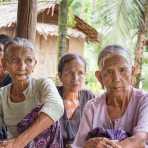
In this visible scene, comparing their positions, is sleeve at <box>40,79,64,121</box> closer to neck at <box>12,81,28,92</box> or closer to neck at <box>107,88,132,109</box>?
neck at <box>12,81,28,92</box>

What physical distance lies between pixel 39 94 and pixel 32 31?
191 centimetres

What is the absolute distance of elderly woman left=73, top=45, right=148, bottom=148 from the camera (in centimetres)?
206

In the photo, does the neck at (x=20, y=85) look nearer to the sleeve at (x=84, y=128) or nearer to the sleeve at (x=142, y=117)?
the sleeve at (x=84, y=128)

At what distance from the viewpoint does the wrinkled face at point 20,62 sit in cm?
235

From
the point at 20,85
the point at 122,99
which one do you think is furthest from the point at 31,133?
the point at 122,99

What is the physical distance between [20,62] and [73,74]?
73cm

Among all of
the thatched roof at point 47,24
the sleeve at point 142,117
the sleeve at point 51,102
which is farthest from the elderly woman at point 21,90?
the thatched roof at point 47,24

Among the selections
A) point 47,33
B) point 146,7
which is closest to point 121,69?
point 146,7

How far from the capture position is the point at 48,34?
41.5ft

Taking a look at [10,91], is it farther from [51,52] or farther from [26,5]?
[51,52]

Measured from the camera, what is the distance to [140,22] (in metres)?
7.20

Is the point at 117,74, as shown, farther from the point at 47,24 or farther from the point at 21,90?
the point at 47,24

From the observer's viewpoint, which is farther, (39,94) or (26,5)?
(26,5)

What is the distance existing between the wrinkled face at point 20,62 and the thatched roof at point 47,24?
8.99 meters
